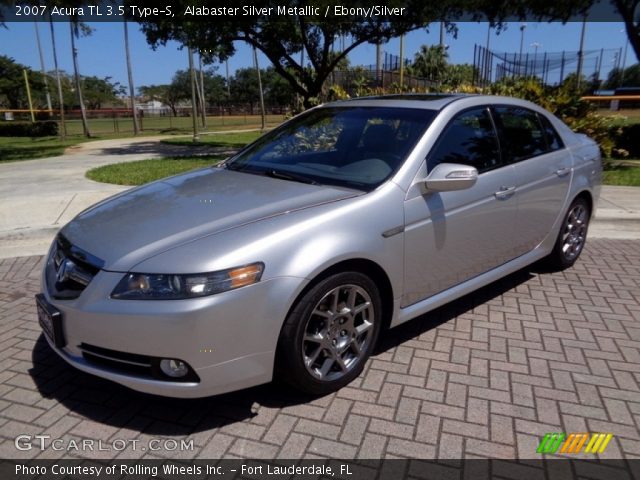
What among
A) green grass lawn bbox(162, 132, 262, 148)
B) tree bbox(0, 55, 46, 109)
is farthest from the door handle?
tree bbox(0, 55, 46, 109)

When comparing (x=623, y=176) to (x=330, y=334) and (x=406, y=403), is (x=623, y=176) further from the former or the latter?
(x=330, y=334)

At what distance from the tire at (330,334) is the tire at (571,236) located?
252 cm

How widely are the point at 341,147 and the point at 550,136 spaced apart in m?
2.08

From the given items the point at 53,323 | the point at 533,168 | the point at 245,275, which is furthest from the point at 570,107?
the point at 53,323

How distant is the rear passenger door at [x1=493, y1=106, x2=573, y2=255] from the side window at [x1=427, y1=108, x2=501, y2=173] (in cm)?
14

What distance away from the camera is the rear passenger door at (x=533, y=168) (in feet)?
13.2

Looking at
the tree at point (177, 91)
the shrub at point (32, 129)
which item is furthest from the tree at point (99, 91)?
the shrub at point (32, 129)

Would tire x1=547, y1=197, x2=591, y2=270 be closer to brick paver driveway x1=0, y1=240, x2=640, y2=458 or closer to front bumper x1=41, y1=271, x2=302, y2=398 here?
brick paver driveway x1=0, y1=240, x2=640, y2=458

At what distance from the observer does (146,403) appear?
9.68 ft

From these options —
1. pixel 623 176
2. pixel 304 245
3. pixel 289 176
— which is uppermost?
pixel 289 176

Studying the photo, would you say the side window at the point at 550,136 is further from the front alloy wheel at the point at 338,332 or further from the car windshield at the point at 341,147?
the front alloy wheel at the point at 338,332

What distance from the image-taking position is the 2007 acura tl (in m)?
2.47

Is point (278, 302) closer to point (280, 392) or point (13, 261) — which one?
point (280, 392)

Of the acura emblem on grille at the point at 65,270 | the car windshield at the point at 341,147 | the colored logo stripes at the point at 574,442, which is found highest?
the car windshield at the point at 341,147
